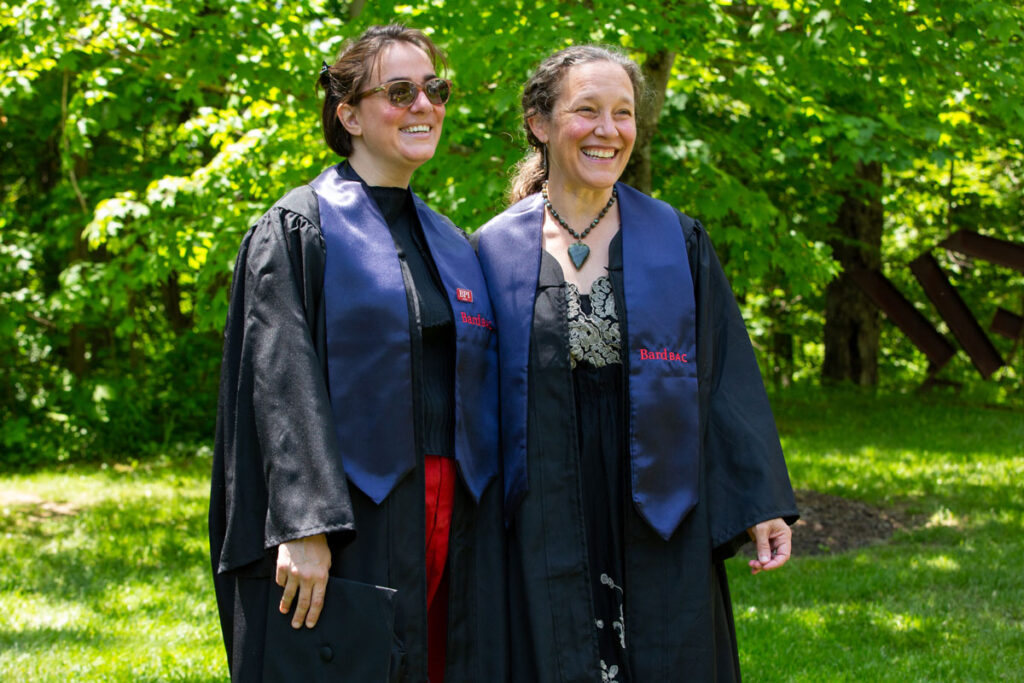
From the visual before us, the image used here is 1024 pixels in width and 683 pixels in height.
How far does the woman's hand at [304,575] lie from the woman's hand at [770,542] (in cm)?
104

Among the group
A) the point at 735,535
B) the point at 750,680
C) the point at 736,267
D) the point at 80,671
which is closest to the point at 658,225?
the point at 735,535

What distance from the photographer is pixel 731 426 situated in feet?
8.48

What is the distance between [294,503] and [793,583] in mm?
3839

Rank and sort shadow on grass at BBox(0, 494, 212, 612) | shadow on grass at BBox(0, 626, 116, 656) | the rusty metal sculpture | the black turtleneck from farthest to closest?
the rusty metal sculpture → shadow on grass at BBox(0, 494, 212, 612) → shadow on grass at BBox(0, 626, 116, 656) → the black turtleneck

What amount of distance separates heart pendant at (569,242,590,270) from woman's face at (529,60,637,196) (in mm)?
159

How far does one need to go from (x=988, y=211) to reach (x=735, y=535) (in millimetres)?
13372

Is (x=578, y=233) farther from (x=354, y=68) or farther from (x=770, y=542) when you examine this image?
(x=770, y=542)

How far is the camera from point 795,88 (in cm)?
667

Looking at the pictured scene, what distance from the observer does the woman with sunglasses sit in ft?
7.11

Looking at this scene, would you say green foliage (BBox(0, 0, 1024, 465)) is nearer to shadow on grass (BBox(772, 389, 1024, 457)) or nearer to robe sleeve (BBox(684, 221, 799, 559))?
robe sleeve (BBox(684, 221, 799, 559))

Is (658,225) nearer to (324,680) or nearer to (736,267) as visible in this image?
(324,680)

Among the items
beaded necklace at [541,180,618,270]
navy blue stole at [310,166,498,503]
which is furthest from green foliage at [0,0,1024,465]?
navy blue stole at [310,166,498,503]

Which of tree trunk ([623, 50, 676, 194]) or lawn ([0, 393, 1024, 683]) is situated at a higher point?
tree trunk ([623, 50, 676, 194])

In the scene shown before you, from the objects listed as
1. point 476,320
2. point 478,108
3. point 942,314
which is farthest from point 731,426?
point 942,314
